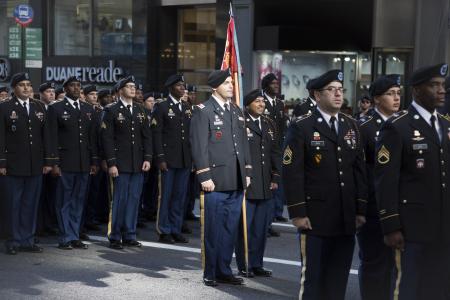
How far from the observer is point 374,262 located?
22.5 feet

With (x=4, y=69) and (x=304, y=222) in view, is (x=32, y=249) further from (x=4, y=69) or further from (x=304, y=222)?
(x=4, y=69)

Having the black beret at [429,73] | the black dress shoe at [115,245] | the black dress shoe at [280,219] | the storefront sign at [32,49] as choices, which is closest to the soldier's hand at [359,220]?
the black beret at [429,73]

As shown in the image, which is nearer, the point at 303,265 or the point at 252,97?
the point at 303,265

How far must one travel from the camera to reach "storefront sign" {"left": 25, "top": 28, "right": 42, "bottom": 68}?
1858 cm

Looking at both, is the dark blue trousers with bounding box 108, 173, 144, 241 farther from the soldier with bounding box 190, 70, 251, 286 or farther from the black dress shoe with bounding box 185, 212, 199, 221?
the black dress shoe with bounding box 185, 212, 199, 221

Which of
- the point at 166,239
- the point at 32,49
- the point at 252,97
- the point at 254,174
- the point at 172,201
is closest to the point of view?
the point at 254,174

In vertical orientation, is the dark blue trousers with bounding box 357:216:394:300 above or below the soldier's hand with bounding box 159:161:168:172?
below

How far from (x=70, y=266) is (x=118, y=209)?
55.9 inches

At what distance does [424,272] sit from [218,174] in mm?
2953

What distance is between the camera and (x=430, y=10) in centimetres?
1680

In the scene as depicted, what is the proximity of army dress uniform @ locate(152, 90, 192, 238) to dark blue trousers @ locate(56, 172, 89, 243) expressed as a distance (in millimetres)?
1037

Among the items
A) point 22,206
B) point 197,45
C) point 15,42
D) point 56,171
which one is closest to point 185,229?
point 56,171

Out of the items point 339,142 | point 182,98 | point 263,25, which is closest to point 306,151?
point 339,142

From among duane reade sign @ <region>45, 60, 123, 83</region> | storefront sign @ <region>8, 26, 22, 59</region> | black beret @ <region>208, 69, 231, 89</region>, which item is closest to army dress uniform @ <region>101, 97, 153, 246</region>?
black beret @ <region>208, 69, 231, 89</region>
